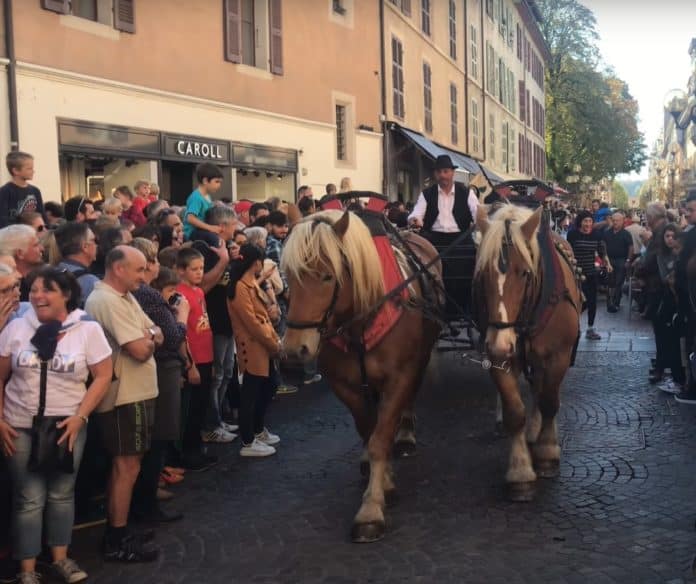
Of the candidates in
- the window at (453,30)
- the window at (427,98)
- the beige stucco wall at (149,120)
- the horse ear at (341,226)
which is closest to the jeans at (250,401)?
the horse ear at (341,226)

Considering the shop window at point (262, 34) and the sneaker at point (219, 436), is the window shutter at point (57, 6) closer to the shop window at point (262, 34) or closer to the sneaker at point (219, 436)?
the shop window at point (262, 34)

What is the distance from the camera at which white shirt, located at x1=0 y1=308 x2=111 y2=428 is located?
12.5 feet

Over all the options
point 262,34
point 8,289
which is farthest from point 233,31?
point 8,289

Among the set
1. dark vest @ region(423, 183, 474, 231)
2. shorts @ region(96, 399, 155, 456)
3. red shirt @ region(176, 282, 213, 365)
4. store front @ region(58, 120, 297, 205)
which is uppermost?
store front @ region(58, 120, 297, 205)

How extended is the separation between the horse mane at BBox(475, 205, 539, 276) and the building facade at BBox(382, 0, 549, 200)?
53.6 feet

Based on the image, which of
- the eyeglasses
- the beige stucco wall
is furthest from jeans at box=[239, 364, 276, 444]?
the beige stucco wall

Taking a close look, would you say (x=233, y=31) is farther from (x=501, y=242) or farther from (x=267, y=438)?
(x=501, y=242)

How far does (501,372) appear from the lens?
4918mm

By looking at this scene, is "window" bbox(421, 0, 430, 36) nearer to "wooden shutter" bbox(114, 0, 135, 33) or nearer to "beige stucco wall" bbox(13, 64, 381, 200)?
"beige stucco wall" bbox(13, 64, 381, 200)

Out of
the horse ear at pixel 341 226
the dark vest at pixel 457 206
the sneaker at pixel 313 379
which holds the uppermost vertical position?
the dark vest at pixel 457 206

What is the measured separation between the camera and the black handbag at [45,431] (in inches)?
149

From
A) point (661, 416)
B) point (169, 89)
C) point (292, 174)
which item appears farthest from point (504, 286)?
point (292, 174)

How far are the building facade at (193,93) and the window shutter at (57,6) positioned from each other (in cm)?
2

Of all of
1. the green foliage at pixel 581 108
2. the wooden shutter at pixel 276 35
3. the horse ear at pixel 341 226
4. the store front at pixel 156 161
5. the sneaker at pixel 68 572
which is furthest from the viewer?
the green foliage at pixel 581 108
